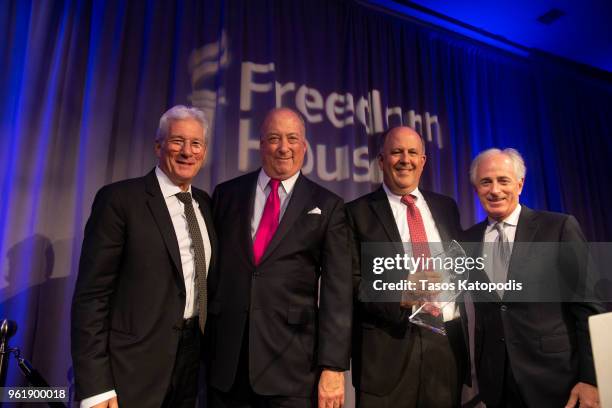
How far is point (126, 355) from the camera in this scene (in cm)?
135

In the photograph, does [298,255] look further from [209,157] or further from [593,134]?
[593,134]

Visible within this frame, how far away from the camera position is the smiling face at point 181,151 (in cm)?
162

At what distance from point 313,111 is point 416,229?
4.82 feet

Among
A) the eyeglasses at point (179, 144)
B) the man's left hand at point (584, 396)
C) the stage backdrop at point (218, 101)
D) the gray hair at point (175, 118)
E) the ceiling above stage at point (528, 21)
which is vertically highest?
the ceiling above stage at point (528, 21)

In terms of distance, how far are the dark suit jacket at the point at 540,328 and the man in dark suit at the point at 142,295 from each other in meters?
1.19

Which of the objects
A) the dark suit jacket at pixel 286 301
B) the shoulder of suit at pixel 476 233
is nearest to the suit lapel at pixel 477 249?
the shoulder of suit at pixel 476 233

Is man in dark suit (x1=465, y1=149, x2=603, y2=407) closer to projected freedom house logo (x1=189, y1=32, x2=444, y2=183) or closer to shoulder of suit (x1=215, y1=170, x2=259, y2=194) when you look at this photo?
shoulder of suit (x1=215, y1=170, x2=259, y2=194)

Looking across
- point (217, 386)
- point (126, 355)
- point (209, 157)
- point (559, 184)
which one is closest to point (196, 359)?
point (217, 386)

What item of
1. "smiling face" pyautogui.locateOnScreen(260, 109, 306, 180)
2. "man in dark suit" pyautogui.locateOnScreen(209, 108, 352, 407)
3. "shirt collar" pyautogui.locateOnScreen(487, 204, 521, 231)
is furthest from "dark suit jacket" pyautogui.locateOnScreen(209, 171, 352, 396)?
"shirt collar" pyautogui.locateOnScreen(487, 204, 521, 231)

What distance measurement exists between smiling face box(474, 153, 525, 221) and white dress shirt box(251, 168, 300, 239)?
2.97 ft

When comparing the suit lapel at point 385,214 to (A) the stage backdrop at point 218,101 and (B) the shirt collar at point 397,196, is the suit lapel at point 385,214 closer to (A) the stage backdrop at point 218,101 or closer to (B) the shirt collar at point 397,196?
(B) the shirt collar at point 397,196

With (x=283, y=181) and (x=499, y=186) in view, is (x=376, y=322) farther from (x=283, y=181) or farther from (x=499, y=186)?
(x=499, y=186)

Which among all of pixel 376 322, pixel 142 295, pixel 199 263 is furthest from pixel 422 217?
pixel 142 295

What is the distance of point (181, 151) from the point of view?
162 cm
